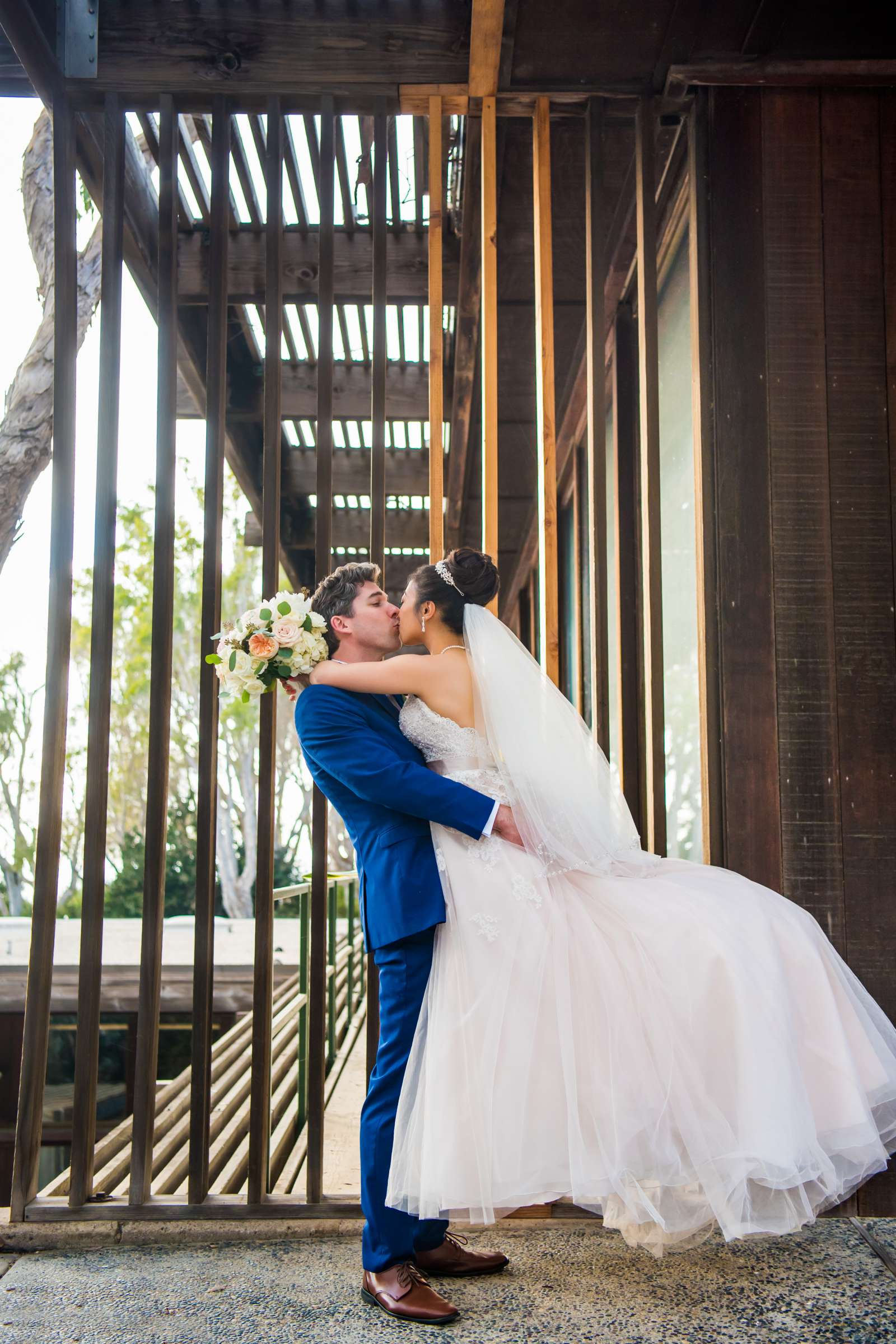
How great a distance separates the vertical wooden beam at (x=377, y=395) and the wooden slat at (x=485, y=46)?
1.02 feet

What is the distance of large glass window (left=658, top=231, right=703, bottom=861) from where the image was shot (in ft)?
11.6

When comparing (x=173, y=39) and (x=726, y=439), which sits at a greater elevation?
(x=173, y=39)

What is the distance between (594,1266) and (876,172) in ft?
10.2

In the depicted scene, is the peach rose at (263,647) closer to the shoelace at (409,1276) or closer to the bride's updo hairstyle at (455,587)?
the bride's updo hairstyle at (455,587)

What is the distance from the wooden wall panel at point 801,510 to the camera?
294cm

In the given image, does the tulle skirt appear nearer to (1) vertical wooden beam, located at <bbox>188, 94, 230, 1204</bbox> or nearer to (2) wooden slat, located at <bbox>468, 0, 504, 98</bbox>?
(1) vertical wooden beam, located at <bbox>188, 94, 230, 1204</bbox>

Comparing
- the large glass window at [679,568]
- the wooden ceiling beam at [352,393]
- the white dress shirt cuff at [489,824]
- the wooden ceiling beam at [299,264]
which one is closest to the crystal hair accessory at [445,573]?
the white dress shirt cuff at [489,824]

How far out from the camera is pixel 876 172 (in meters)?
3.10

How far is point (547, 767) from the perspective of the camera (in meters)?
2.55

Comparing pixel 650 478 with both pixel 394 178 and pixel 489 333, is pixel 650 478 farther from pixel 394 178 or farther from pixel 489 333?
pixel 394 178

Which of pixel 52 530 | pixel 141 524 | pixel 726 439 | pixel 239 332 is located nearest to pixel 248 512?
pixel 239 332

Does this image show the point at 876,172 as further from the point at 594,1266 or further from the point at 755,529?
the point at 594,1266

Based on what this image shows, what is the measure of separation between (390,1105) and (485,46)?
2.84 meters

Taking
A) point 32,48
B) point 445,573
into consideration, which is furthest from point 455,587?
point 32,48
